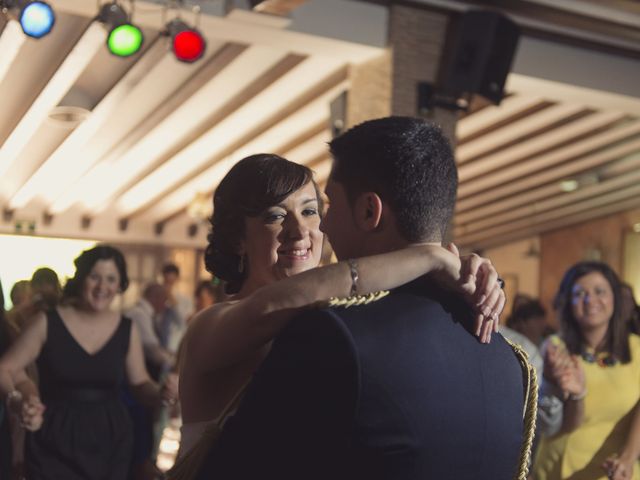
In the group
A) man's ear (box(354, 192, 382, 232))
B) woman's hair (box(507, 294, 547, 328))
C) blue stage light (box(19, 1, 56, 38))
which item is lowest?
man's ear (box(354, 192, 382, 232))

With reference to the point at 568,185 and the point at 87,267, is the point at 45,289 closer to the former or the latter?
the point at 87,267

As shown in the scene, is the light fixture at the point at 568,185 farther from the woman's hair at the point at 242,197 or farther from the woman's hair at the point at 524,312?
the woman's hair at the point at 242,197

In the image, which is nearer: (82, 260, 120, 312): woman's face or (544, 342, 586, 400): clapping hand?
(544, 342, 586, 400): clapping hand

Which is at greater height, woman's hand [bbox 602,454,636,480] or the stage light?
the stage light

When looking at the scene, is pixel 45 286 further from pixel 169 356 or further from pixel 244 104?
pixel 244 104

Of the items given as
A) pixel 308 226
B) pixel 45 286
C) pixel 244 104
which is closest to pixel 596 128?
pixel 244 104

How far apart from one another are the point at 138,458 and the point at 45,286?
98cm

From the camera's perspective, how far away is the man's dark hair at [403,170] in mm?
1291

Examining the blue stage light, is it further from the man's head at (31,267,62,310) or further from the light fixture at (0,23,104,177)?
the light fixture at (0,23,104,177)

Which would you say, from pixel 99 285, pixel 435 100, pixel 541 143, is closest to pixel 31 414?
pixel 99 285

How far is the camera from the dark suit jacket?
3.75ft

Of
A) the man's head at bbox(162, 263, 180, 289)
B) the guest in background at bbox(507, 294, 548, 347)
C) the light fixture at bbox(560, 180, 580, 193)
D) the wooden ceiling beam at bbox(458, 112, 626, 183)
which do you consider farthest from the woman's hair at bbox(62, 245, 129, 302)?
the light fixture at bbox(560, 180, 580, 193)

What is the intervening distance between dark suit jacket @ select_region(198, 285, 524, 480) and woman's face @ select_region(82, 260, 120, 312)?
2.84m

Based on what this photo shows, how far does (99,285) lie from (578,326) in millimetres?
1995
